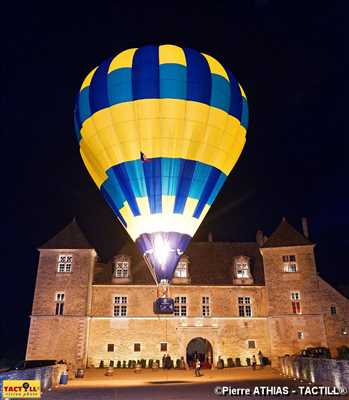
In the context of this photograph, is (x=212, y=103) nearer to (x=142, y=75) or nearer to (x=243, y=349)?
(x=142, y=75)

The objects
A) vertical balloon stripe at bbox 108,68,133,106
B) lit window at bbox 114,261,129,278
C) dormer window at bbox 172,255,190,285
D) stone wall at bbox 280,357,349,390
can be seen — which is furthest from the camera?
dormer window at bbox 172,255,190,285

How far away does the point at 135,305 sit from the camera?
89.4 ft

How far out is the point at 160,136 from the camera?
1464 cm

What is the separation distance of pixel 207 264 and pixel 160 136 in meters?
17.2

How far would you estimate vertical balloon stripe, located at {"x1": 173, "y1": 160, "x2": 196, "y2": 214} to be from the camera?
575 inches

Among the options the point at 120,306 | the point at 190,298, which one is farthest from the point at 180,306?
the point at 120,306

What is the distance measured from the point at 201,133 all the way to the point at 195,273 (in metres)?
16.1

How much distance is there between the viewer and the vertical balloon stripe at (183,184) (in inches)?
575

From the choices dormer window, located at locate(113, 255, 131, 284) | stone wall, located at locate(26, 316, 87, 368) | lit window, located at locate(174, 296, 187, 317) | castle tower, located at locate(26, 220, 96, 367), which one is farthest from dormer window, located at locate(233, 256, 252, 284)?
stone wall, located at locate(26, 316, 87, 368)

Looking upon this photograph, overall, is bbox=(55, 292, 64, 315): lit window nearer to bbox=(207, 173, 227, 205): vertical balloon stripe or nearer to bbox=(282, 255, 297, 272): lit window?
bbox=(207, 173, 227, 205): vertical balloon stripe

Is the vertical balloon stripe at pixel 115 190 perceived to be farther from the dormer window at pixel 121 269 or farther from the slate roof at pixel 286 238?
the slate roof at pixel 286 238

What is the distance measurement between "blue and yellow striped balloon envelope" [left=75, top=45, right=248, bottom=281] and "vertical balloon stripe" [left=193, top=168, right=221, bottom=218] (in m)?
0.04

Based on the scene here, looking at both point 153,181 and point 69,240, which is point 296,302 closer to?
point 69,240

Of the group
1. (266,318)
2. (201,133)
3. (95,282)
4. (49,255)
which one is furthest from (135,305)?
(201,133)
